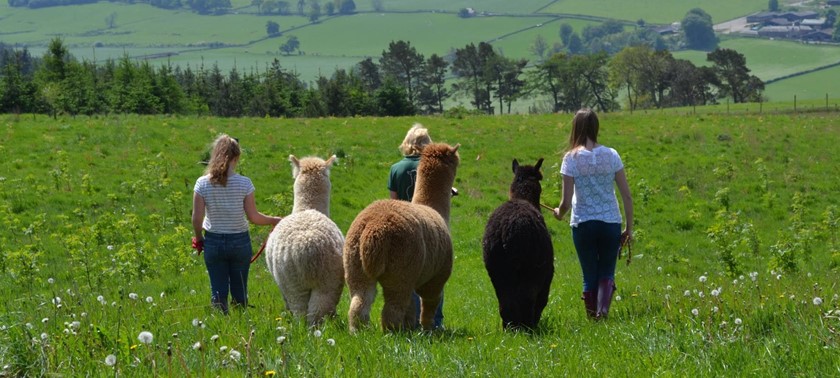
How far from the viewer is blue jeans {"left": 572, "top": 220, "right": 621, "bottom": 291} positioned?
27.9 ft

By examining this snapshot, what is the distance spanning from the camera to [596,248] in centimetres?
866

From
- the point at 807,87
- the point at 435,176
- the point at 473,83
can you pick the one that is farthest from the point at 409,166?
the point at 807,87

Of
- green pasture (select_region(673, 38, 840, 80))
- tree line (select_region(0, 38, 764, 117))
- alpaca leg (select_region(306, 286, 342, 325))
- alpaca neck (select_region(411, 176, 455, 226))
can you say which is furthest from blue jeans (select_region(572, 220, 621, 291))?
green pasture (select_region(673, 38, 840, 80))

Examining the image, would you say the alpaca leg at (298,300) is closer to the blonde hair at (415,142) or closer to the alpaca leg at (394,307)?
the alpaca leg at (394,307)

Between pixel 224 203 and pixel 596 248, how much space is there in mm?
4054

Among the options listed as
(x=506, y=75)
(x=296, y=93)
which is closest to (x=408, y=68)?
(x=506, y=75)

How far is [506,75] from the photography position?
119 meters

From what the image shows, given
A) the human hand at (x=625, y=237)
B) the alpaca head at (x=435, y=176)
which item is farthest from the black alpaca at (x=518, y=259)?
the human hand at (x=625, y=237)

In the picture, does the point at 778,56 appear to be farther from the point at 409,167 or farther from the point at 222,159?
the point at 222,159

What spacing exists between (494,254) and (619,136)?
1142 inches

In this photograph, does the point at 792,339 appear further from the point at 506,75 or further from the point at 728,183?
the point at 506,75

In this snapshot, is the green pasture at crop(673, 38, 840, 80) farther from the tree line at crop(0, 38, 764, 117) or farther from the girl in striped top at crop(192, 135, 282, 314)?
the girl in striped top at crop(192, 135, 282, 314)

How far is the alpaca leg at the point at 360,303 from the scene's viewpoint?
7496mm

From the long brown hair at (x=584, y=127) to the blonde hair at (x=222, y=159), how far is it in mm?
3693
